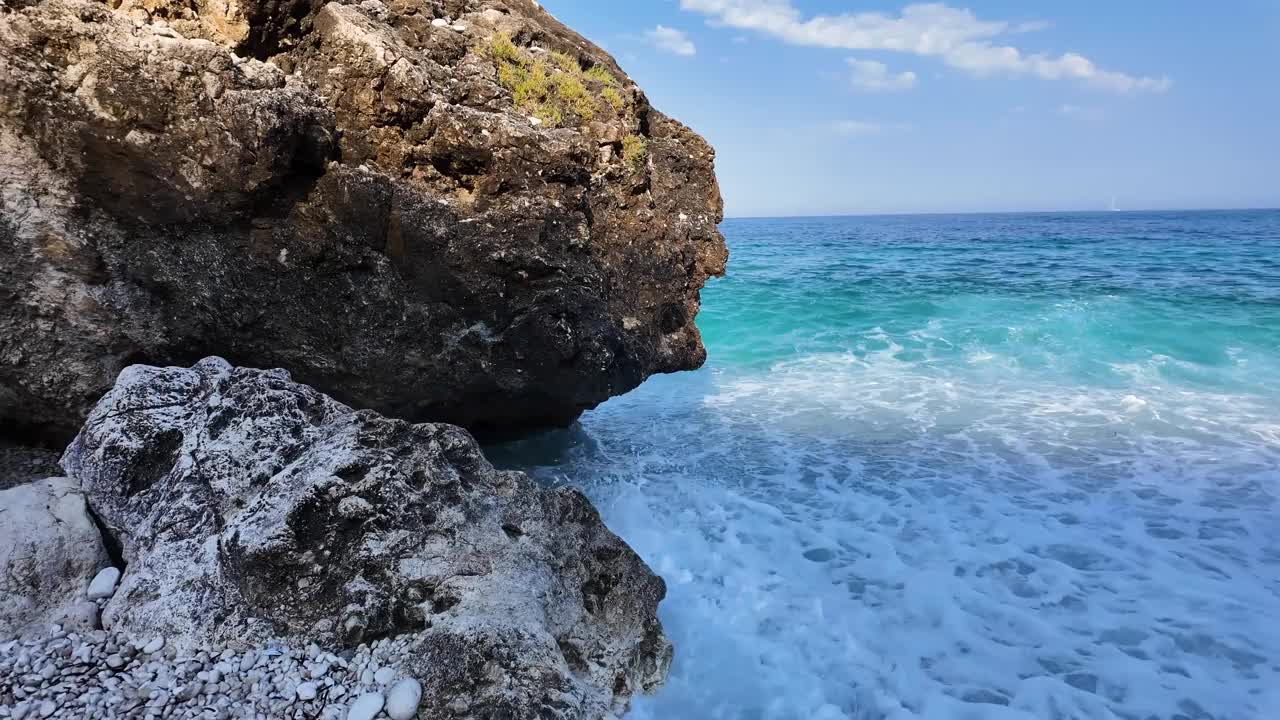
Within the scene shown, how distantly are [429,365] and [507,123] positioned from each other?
1.89 meters

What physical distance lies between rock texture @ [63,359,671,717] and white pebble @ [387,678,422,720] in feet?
0.19

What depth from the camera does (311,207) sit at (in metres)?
4.58

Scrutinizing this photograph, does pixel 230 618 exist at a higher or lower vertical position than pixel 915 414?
higher

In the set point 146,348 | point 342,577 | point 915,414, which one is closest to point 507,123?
point 146,348

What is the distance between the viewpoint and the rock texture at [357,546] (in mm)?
3018

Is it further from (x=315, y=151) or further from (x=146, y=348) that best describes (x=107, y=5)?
(x=146, y=348)

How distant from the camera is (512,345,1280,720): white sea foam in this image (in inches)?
164

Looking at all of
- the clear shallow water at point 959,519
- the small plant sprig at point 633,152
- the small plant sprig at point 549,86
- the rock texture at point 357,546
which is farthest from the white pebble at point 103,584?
the small plant sprig at point 633,152

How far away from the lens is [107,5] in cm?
420

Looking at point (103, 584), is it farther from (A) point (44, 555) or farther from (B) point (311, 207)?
(B) point (311, 207)

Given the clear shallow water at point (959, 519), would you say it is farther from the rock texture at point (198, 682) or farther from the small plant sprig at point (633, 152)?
the small plant sprig at point (633, 152)

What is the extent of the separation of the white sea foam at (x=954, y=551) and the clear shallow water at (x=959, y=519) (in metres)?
0.02

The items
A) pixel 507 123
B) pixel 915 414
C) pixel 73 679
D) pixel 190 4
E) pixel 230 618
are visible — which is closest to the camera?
pixel 73 679

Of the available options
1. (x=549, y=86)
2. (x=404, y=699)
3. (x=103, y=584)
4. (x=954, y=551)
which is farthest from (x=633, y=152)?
(x=103, y=584)
